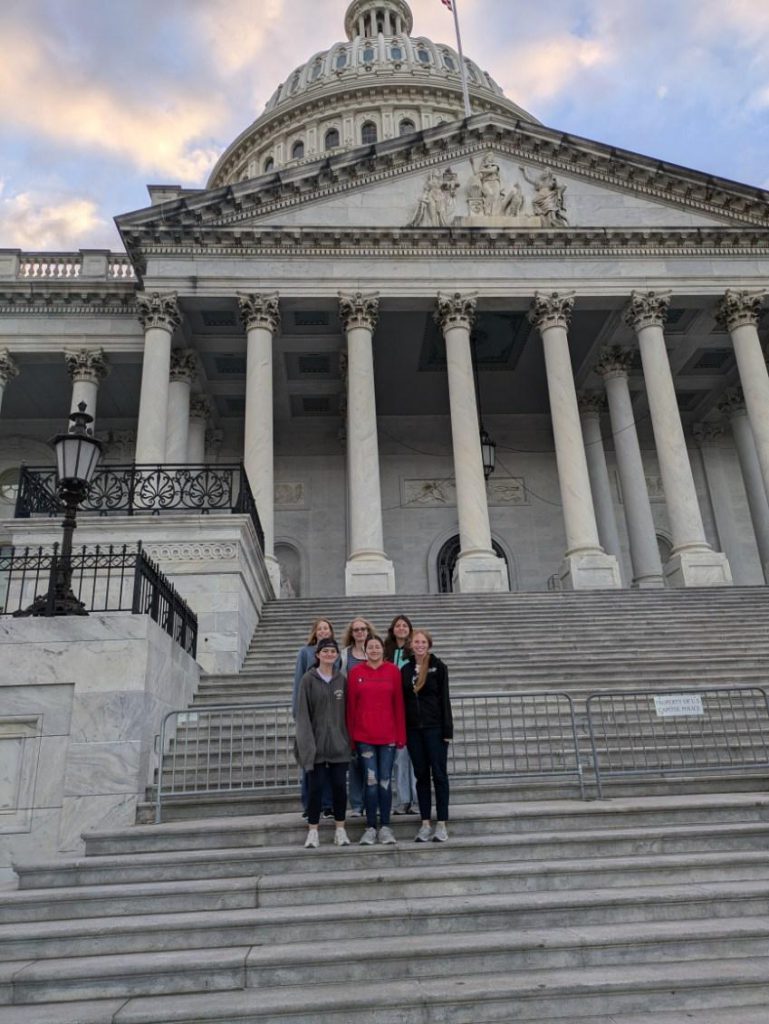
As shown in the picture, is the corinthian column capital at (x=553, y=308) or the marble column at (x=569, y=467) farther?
the corinthian column capital at (x=553, y=308)

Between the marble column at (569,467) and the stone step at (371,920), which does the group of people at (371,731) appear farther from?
the marble column at (569,467)

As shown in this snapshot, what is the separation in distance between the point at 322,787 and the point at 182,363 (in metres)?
20.3

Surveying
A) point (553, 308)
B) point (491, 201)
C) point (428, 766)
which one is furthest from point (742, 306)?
point (428, 766)

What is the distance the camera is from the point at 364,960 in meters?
4.98

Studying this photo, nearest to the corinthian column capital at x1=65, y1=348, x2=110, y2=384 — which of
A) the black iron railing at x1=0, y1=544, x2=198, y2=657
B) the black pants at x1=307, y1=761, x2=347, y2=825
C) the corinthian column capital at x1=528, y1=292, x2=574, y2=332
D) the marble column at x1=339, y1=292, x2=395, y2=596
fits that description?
the marble column at x1=339, y1=292, x2=395, y2=596

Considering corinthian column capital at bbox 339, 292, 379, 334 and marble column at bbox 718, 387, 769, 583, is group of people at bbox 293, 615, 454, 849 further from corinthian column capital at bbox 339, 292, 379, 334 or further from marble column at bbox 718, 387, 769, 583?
marble column at bbox 718, 387, 769, 583

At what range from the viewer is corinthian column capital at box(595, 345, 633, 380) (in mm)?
26500

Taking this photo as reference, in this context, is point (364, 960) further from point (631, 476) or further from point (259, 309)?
point (631, 476)

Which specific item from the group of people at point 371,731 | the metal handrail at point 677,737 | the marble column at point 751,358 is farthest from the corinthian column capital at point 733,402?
the group of people at point 371,731

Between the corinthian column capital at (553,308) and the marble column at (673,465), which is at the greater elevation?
the corinthian column capital at (553,308)

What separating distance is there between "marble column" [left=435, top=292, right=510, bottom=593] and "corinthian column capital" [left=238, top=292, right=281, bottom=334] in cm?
503

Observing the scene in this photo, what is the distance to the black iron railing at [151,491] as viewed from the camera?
14.8 m

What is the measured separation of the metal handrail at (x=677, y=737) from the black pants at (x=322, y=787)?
298 cm

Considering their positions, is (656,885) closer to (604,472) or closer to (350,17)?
(604,472)
